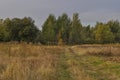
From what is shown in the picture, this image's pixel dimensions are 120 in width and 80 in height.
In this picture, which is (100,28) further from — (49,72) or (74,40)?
(49,72)

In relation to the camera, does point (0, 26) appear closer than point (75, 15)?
Yes

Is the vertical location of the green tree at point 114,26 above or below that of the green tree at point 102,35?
above

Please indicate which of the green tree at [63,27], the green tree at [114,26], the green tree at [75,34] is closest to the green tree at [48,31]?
the green tree at [63,27]

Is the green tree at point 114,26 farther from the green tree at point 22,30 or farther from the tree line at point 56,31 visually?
the green tree at point 22,30

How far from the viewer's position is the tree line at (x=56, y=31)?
59.7 metres

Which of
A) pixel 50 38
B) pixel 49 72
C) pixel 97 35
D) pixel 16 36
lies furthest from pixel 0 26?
pixel 49 72

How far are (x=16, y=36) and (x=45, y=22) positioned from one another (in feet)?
50.8

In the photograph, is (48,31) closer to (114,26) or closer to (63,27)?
(63,27)

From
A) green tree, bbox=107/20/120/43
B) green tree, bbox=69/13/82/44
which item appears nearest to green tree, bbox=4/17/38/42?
green tree, bbox=69/13/82/44

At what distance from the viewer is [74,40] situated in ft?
228

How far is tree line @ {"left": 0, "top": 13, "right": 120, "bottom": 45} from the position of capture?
5966 centimetres

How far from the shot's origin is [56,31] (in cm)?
7506

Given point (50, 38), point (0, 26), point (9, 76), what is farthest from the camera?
point (50, 38)

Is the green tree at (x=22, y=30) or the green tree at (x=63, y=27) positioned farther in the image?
the green tree at (x=63, y=27)
